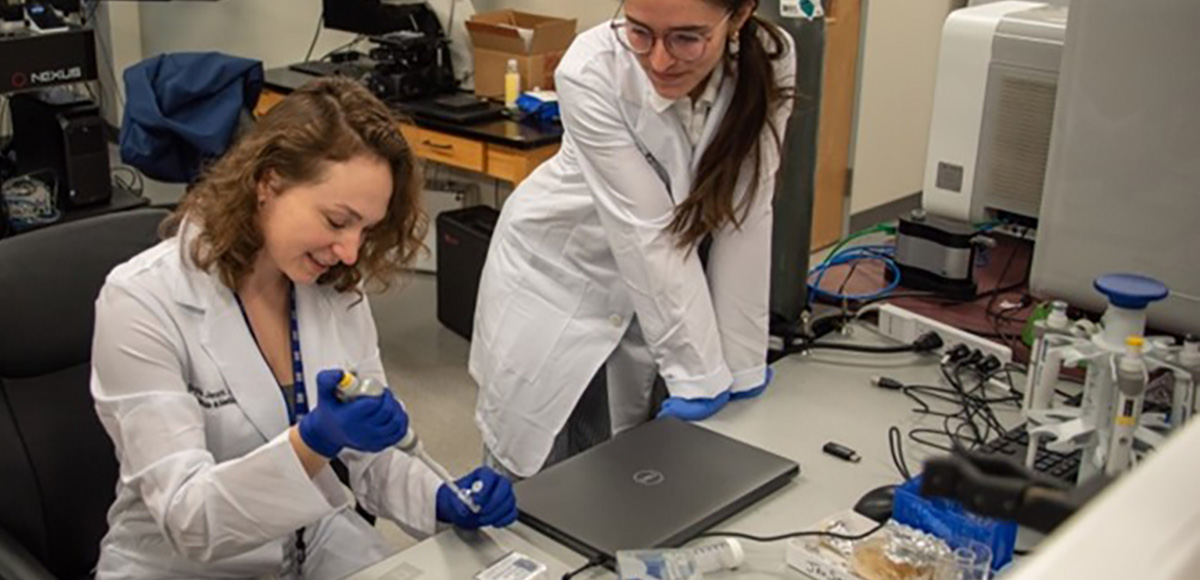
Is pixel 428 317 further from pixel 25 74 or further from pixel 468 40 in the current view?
pixel 25 74

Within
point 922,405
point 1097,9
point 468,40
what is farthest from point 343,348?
point 468,40

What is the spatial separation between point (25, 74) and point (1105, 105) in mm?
2847

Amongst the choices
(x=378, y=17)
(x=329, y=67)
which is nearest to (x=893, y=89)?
(x=378, y=17)

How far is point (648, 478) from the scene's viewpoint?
1.42 m

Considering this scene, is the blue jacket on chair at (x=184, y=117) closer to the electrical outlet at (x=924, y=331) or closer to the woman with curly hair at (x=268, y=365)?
the woman with curly hair at (x=268, y=365)

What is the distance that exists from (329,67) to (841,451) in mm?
2761

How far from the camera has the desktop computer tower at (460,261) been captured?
3.59m

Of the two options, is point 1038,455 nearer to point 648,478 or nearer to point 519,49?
point 648,478

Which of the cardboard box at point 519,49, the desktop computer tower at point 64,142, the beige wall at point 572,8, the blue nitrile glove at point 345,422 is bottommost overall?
the desktop computer tower at point 64,142

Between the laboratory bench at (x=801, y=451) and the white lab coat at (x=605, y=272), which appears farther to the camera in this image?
the white lab coat at (x=605, y=272)

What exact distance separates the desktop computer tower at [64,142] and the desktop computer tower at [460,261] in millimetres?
1079

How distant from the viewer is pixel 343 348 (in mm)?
1480

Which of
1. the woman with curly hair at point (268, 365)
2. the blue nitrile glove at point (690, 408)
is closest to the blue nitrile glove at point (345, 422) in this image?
the woman with curly hair at point (268, 365)

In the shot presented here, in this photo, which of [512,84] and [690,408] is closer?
[690,408]
